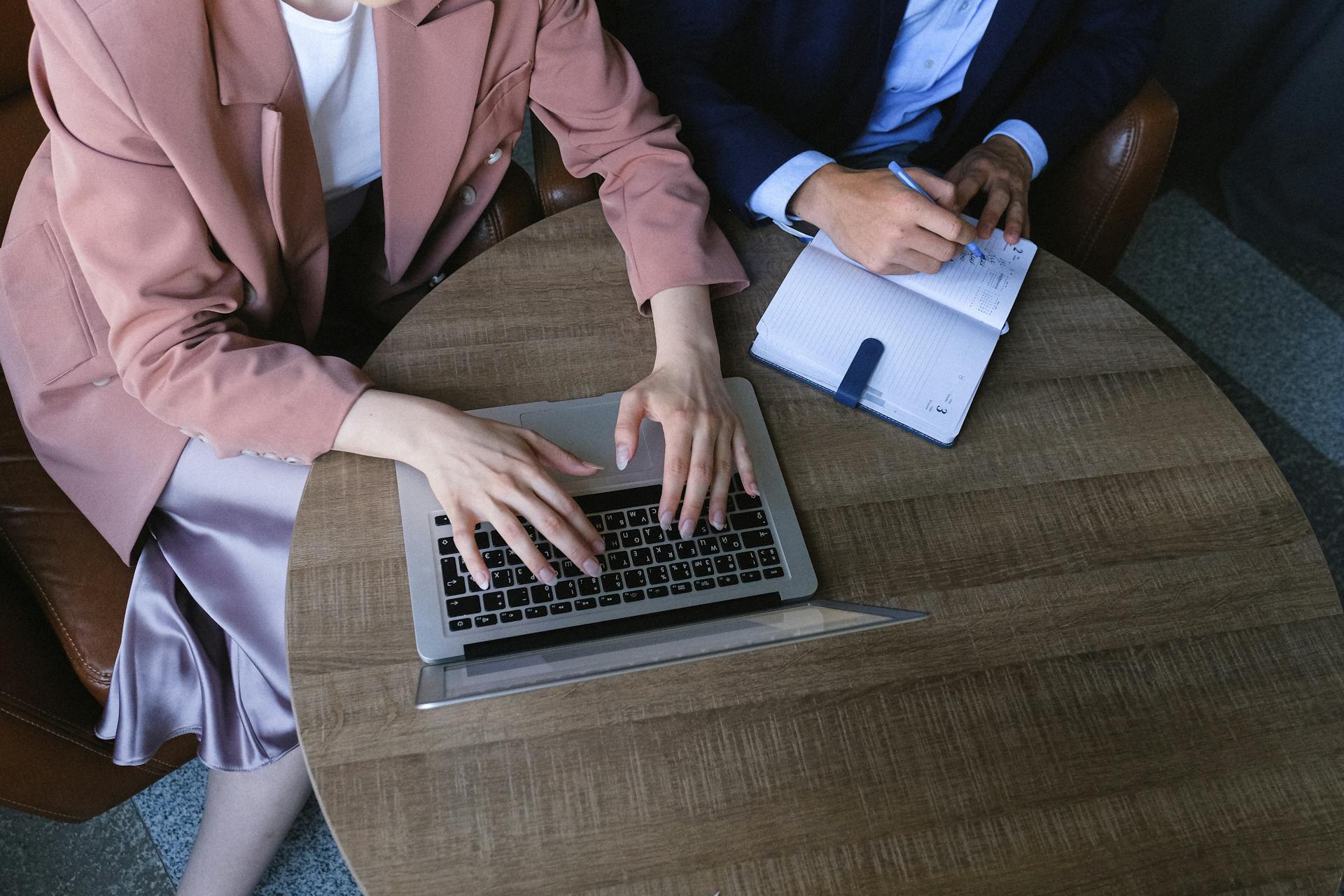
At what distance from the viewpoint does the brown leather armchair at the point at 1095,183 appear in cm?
118

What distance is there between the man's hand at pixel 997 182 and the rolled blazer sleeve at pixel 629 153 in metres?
0.31

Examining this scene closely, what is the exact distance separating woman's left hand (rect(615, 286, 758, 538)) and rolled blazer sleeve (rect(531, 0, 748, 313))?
8cm

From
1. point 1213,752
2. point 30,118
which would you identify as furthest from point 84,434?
point 1213,752

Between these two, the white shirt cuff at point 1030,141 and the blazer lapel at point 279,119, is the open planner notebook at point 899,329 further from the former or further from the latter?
the blazer lapel at point 279,119

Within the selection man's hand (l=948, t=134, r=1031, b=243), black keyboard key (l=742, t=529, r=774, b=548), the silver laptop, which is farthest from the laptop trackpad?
man's hand (l=948, t=134, r=1031, b=243)

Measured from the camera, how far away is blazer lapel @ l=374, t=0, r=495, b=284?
0.90 metres

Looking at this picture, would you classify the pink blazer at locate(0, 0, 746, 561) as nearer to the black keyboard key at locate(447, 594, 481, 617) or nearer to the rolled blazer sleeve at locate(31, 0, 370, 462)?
the rolled blazer sleeve at locate(31, 0, 370, 462)

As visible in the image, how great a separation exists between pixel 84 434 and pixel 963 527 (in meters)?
0.88

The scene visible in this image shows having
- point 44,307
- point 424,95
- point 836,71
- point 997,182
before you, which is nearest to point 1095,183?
point 997,182

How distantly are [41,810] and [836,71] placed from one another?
1.28m

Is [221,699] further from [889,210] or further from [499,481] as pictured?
[889,210]

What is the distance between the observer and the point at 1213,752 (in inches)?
29.9

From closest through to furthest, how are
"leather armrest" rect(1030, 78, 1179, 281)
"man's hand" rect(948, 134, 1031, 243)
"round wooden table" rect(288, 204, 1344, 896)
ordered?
"round wooden table" rect(288, 204, 1344, 896)
"man's hand" rect(948, 134, 1031, 243)
"leather armrest" rect(1030, 78, 1179, 281)

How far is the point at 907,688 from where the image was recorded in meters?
0.76
